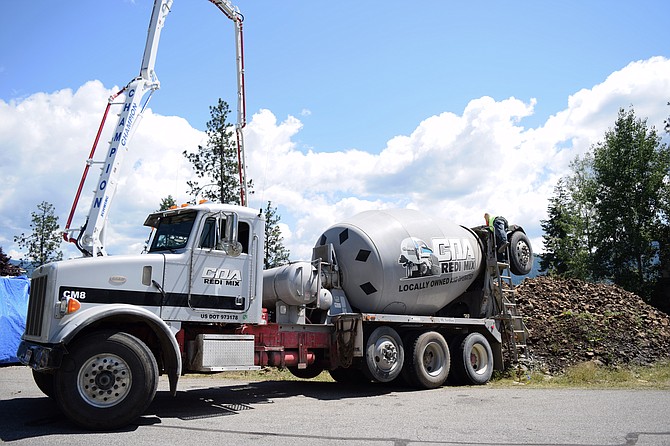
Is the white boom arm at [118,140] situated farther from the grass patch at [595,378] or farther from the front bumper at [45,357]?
the grass patch at [595,378]

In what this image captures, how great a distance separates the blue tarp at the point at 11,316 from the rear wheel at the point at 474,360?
1177 centimetres

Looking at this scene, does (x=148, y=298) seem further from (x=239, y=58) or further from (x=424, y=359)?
(x=239, y=58)

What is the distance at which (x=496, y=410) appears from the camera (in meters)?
9.01

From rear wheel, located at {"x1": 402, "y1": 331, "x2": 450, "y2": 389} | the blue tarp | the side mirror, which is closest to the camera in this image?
the side mirror

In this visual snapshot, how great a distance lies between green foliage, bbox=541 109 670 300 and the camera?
37.9 m

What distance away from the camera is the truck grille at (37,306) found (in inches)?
311

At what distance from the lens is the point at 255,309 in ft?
31.7

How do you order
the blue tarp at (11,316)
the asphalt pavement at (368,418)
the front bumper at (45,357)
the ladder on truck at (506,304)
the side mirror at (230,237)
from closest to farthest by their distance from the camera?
the asphalt pavement at (368,418) → the front bumper at (45,357) → the side mirror at (230,237) → the ladder on truck at (506,304) → the blue tarp at (11,316)

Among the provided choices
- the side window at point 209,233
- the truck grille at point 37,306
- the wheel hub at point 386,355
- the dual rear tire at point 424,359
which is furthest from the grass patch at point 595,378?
the truck grille at point 37,306

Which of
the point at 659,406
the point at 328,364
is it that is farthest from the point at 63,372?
the point at 659,406

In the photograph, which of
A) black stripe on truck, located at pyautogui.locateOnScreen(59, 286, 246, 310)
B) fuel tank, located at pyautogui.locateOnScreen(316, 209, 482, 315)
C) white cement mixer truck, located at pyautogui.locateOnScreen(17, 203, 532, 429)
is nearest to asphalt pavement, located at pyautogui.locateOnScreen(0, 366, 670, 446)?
white cement mixer truck, located at pyautogui.locateOnScreen(17, 203, 532, 429)

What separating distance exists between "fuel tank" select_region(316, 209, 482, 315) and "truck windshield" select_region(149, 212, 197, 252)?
3.80 m

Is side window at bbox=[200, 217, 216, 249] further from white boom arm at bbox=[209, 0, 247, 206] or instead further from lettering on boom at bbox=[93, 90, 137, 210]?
white boom arm at bbox=[209, 0, 247, 206]

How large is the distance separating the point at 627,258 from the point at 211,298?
36557mm
